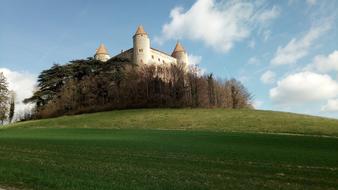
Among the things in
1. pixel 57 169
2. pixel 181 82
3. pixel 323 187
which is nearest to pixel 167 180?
pixel 57 169

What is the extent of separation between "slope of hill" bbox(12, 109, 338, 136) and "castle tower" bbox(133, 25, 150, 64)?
4007 centimetres

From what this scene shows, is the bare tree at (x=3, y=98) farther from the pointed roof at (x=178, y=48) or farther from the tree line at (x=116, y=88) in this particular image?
the pointed roof at (x=178, y=48)

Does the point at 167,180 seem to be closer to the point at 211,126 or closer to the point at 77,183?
the point at 77,183

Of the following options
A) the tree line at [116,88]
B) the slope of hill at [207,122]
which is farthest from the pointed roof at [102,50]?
the slope of hill at [207,122]

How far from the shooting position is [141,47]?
4321 inches

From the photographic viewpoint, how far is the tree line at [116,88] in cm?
8125

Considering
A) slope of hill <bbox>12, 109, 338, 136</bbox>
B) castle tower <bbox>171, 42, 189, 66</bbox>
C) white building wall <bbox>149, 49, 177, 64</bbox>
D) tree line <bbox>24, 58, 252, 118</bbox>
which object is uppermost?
castle tower <bbox>171, 42, 189, 66</bbox>

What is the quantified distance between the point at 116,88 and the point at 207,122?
3116 centimetres

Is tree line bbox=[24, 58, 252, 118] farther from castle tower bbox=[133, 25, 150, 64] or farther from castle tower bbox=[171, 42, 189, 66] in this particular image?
castle tower bbox=[171, 42, 189, 66]

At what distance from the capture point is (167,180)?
12156 mm

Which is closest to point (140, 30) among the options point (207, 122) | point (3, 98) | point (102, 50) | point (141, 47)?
point (141, 47)

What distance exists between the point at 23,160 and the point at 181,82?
224 ft

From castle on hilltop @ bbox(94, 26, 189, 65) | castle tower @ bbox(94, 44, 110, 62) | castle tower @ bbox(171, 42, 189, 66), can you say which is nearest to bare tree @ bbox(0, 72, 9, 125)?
castle on hilltop @ bbox(94, 26, 189, 65)

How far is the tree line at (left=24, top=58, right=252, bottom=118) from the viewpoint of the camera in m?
81.2
